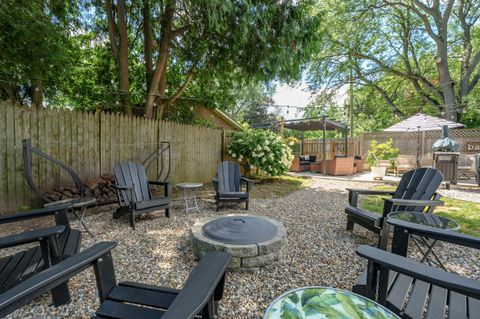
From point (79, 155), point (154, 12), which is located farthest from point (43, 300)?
point (154, 12)

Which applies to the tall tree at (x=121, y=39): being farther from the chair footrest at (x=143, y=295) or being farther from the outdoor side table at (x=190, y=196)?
the chair footrest at (x=143, y=295)

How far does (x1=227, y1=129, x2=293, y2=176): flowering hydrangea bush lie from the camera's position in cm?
655

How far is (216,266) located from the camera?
3.80 ft

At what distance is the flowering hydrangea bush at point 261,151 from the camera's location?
258 inches

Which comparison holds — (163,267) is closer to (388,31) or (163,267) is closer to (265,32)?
(265,32)

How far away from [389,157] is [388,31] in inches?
332

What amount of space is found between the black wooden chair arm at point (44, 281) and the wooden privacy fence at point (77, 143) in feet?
11.4

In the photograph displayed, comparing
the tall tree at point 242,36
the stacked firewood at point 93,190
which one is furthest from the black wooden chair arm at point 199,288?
the tall tree at point 242,36

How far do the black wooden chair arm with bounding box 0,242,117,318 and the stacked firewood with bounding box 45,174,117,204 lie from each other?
123 inches

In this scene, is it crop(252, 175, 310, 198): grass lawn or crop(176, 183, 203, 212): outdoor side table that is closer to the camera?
crop(176, 183, 203, 212): outdoor side table

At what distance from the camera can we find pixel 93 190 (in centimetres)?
403

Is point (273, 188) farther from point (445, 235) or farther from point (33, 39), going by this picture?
point (33, 39)

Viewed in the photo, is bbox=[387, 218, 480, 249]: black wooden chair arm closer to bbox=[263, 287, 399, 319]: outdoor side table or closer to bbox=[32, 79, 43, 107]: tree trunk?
bbox=[263, 287, 399, 319]: outdoor side table

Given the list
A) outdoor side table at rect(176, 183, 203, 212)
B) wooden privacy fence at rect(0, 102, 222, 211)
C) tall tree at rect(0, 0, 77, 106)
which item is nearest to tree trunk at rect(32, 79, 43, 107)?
tall tree at rect(0, 0, 77, 106)
